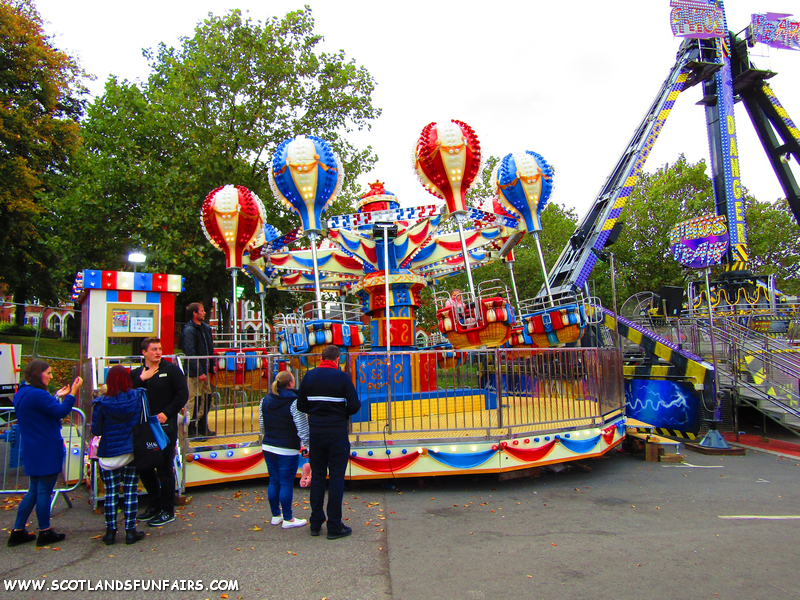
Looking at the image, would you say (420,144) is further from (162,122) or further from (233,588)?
(162,122)

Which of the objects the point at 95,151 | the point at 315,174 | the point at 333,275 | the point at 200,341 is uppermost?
the point at 95,151

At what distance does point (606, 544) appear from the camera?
4738 millimetres

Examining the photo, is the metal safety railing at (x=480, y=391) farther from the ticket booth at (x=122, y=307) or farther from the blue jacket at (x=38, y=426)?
the ticket booth at (x=122, y=307)

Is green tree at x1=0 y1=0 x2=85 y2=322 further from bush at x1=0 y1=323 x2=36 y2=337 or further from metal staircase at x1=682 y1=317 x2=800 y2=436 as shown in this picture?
metal staircase at x1=682 y1=317 x2=800 y2=436

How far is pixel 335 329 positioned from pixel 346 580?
5645mm

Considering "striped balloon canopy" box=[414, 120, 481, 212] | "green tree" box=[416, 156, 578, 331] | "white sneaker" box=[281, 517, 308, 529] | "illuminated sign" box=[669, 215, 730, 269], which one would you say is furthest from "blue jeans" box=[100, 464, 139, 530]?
"green tree" box=[416, 156, 578, 331]

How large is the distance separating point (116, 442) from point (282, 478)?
159cm

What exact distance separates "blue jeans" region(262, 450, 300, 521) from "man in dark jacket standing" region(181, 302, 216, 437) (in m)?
2.08

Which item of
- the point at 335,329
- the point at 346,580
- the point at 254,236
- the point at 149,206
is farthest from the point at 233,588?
the point at 149,206

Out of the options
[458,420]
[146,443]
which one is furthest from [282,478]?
[458,420]

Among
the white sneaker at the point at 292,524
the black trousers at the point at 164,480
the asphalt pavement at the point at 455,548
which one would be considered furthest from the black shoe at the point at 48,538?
the white sneaker at the point at 292,524

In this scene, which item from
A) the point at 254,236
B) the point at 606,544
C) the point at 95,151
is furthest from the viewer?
the point at 95,151

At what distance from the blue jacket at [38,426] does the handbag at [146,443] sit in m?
0.62

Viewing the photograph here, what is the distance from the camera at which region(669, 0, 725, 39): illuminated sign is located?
2200 centimetres
